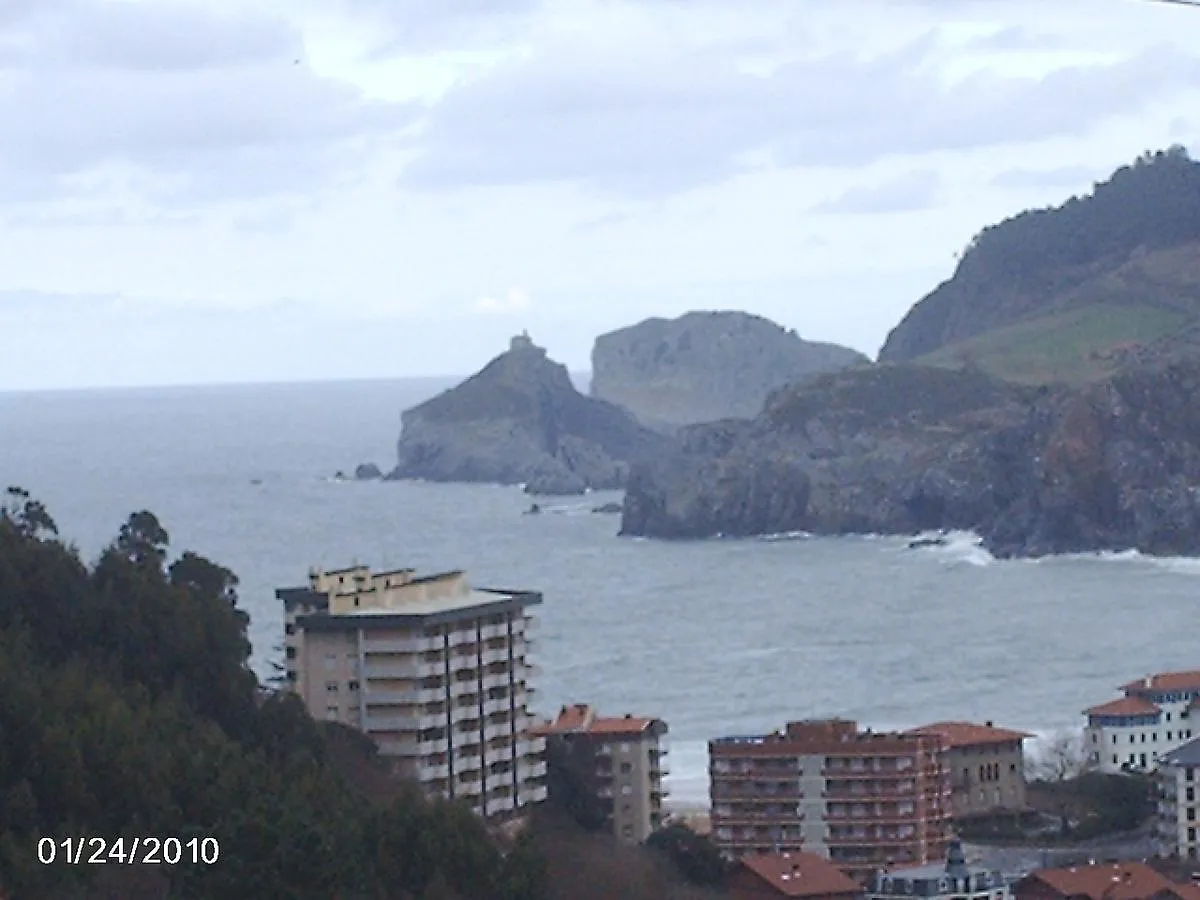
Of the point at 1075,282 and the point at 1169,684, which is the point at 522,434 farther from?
the point at 1169,684

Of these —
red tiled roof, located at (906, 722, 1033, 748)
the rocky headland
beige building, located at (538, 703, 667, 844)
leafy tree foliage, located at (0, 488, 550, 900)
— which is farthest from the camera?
the rocky headland

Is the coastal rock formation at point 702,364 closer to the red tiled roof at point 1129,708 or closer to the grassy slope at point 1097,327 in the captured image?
the grassy slope at point 1097,327

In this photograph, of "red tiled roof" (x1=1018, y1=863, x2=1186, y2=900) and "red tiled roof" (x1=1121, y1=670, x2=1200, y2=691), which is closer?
"red tiled roof" (x1=1018, y1=863, x2=1186, y2=900)

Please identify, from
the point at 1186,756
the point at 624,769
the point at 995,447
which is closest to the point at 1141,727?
the point at 1186,756

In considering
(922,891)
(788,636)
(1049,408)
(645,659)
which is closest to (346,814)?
(922,891)

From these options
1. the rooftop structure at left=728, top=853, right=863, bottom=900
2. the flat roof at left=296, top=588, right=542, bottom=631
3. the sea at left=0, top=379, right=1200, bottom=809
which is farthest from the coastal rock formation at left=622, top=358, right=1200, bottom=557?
the rooftop structure at left=728, top=853, right=863, bottom=900

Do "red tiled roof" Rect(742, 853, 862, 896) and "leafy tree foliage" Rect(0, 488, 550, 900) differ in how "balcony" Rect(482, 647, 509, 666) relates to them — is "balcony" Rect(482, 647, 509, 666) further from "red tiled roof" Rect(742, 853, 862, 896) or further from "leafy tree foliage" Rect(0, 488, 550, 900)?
"red tiled roof" Rect(742, 853, 862, 896)
